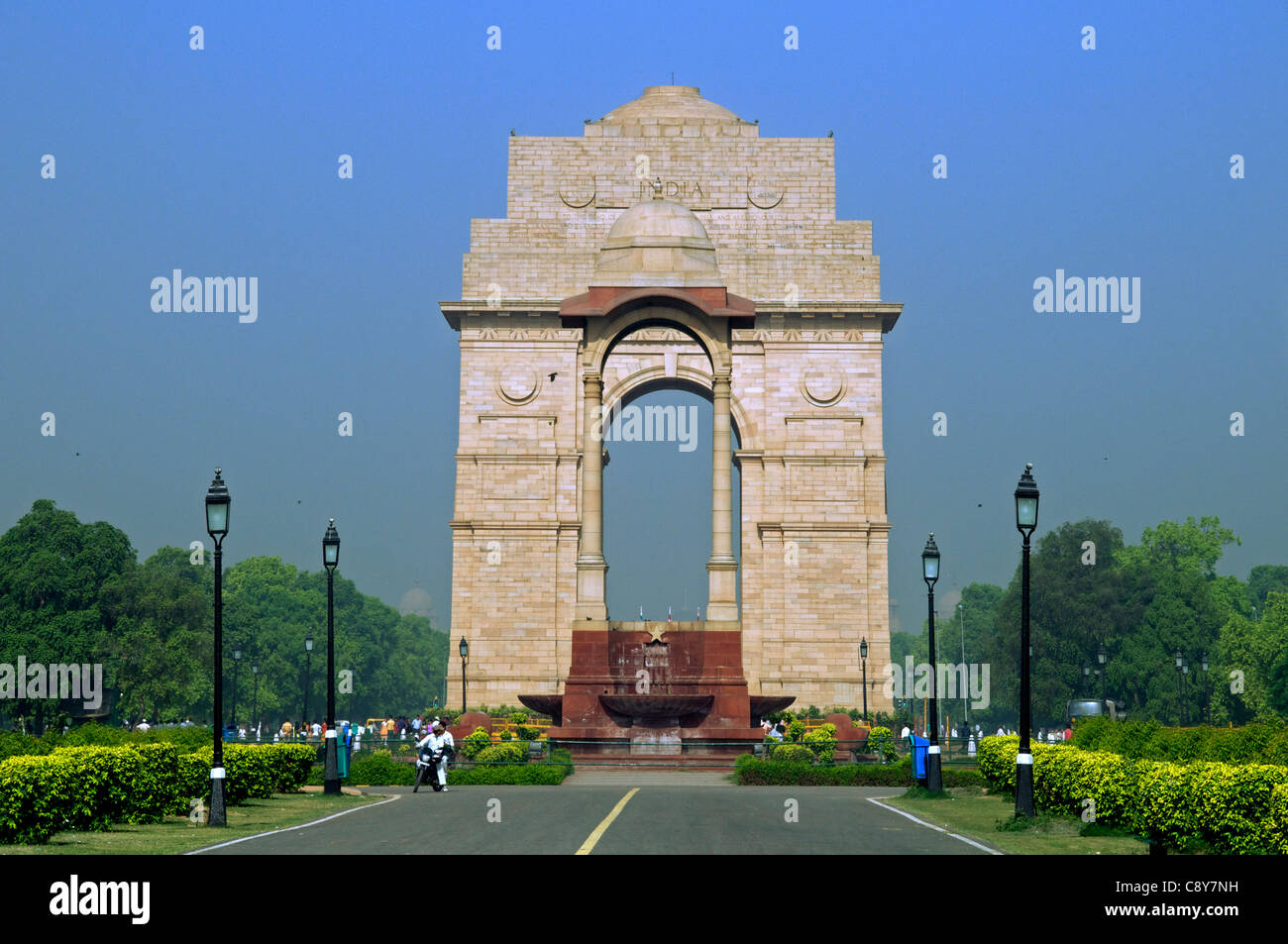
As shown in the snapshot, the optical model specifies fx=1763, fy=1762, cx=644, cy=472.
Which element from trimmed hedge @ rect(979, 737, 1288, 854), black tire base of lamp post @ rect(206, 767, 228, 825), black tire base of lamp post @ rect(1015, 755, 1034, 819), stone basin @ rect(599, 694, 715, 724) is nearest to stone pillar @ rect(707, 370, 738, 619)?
stone basin @ rect(599, 694, 715, 724)

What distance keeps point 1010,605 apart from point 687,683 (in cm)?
6965

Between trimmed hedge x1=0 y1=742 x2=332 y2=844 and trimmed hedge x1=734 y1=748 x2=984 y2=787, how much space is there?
11.0 m

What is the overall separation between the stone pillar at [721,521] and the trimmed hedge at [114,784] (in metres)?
16.9

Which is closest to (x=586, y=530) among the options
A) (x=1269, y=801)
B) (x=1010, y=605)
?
(x=1269, y=801)

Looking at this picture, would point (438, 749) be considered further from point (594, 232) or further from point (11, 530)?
point (11, 530)

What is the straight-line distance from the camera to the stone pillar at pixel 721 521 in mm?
47000

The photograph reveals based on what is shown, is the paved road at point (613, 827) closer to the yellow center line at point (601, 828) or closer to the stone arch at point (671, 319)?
the yellow center line at point (601, 828)

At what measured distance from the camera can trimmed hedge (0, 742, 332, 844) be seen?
68.2 ft

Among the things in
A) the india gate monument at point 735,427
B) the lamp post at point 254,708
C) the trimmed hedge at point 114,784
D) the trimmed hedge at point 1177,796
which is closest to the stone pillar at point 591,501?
the trimmed hedge at point 114,784

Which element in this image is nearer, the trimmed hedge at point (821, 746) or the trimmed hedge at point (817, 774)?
the trimmed hedge at point (817, 774)

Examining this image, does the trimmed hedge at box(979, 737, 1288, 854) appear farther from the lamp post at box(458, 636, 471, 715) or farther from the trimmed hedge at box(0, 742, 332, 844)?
the lamp post at box(458, 636, 471, 715)
